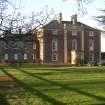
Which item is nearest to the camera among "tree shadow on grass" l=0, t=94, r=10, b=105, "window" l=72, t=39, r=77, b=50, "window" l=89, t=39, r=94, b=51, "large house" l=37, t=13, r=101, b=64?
"tree shadow on grass" l=0, t=94, r=10, b=105

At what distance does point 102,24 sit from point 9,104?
100ft

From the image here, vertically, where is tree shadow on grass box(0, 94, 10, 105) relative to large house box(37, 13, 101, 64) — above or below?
below

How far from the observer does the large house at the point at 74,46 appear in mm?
94375

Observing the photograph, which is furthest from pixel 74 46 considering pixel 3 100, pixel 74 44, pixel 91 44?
pixel 3 100

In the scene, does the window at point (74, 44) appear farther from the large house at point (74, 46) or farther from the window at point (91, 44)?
the window at point (91, 44)

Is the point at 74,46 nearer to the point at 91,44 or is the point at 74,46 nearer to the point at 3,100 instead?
the point at 91,44

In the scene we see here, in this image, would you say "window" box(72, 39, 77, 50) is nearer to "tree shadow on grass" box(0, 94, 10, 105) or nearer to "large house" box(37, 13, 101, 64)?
"large house" box(37, 13, 101, 64)

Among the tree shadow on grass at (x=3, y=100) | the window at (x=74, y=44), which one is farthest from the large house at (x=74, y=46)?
the tree shadow on grass at (x=3, y=100)

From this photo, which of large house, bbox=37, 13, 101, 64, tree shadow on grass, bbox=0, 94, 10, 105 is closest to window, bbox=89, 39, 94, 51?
large house, bbox=37, 13, 101, 64

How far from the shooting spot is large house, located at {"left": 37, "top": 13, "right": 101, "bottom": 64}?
94.4 m

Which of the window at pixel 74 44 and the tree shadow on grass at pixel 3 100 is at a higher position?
the window at pixel 74 44

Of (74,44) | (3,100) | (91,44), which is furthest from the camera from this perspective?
(91,44)

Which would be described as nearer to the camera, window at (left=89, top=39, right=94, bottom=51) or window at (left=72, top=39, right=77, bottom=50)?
window at (left=72, top=39, right=77, bottom=50)

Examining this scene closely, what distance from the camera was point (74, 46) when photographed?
318 ft
